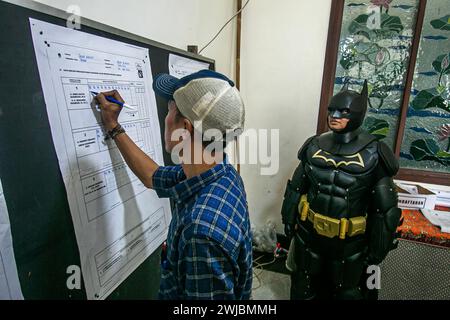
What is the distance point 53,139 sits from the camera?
60 cm

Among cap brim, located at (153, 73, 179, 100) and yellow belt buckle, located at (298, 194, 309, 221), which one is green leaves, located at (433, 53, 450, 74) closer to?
yellow belt buckle, located at (298, 194, 309, 221)

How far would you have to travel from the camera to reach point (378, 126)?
6.15ft

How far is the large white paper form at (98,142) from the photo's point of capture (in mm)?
607

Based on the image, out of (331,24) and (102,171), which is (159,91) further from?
(331,24)

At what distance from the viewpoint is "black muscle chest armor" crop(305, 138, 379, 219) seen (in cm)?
129

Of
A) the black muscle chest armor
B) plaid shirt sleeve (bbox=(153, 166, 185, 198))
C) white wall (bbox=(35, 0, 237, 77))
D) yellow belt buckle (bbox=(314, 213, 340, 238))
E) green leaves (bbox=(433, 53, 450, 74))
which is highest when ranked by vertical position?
white wall (bbox=(35, 0, 237, 77))

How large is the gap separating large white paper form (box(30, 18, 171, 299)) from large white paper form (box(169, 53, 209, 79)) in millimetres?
167

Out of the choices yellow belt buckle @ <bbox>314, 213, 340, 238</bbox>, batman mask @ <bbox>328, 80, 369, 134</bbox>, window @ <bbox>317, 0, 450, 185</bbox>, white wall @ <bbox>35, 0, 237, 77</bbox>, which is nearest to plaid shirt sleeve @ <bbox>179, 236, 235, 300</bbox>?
white wall @ <bbox>35, 0, 237, 77</bbox>

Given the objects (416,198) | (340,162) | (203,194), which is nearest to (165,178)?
(203,194)

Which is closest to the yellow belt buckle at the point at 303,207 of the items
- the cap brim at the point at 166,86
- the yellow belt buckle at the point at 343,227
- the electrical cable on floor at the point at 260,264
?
the yellow belt buckle at the point at 343,227

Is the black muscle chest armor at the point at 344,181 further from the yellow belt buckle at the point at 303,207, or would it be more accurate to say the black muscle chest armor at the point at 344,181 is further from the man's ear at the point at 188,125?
the man's ear at the point at 188,125

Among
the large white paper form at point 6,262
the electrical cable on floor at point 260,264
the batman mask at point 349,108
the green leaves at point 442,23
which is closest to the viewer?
the large white paper form at point 6,262

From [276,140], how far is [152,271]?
1.45m

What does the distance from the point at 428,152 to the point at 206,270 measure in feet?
6.41
